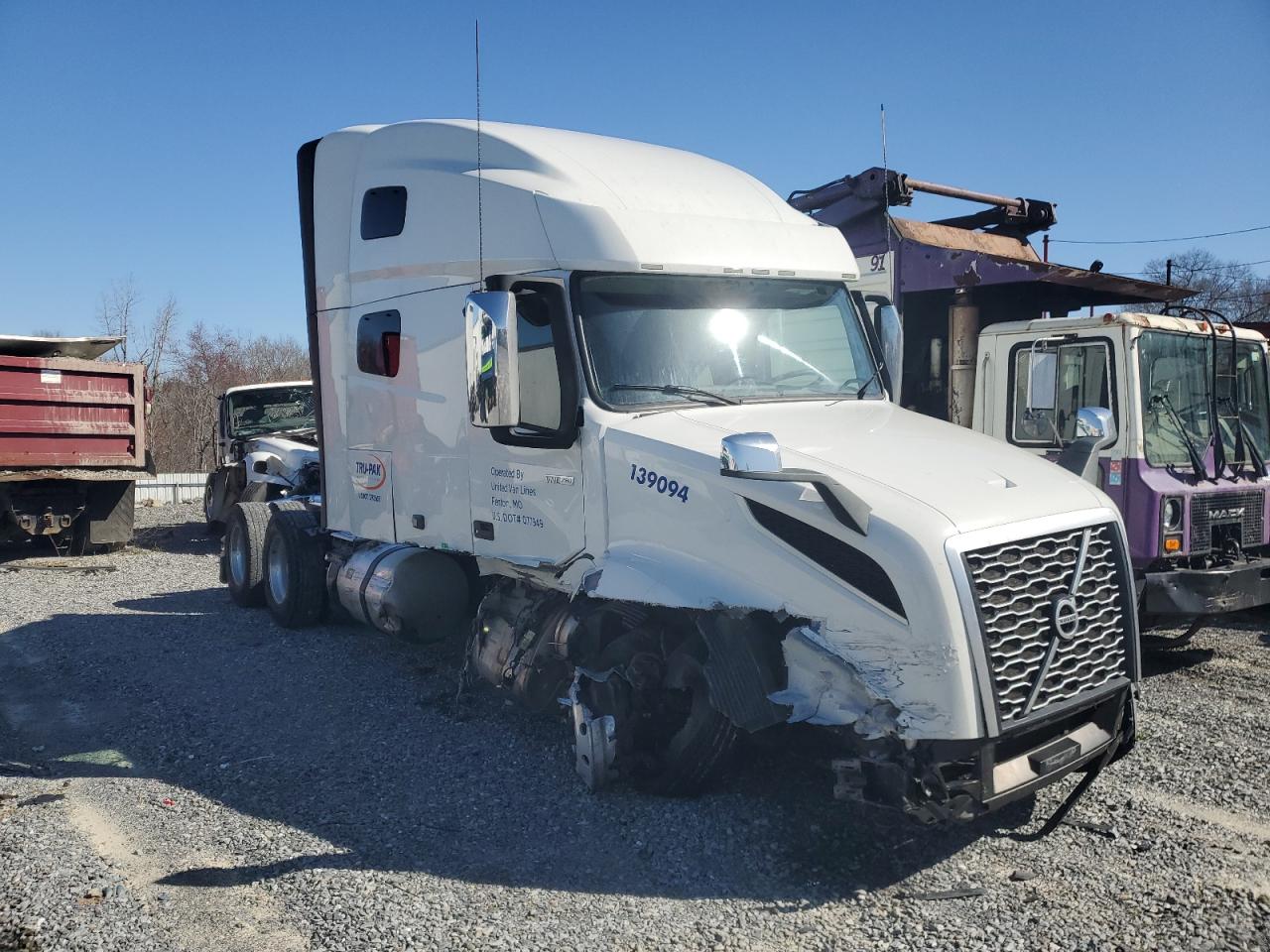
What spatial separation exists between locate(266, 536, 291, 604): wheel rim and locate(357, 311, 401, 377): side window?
2.50 meters

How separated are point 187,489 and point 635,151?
58.3 feet

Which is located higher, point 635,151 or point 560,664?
point 635,151

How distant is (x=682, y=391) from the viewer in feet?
15.6

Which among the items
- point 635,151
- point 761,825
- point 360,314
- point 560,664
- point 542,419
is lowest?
point 761,825

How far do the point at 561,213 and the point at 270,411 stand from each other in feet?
33.5

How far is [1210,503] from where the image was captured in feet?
22.4

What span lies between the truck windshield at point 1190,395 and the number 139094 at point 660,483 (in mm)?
4145

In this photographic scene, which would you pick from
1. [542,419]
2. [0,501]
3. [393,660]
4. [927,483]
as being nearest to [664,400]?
[542,419]

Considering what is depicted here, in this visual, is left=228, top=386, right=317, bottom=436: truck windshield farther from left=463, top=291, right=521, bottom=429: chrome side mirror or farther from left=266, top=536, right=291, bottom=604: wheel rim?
left=463, top=291, right=521, bottom=429: chrome side mirror

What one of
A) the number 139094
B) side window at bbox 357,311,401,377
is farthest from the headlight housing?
side window at bbox 357,311,401,377

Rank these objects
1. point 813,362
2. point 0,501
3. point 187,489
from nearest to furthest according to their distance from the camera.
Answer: point 813,362, point 0,501, point 187,489

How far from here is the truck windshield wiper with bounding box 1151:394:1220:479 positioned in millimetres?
6883

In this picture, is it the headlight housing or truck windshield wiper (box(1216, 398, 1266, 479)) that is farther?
truck windshield wiper (box(1216, 398, 1266, 479))

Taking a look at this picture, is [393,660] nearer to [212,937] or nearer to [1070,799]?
[212,937]
